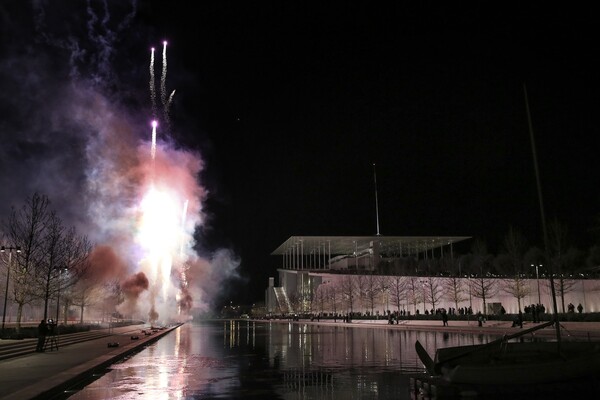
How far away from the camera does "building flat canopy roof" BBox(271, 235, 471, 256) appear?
103 meters

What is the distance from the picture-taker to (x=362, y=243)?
359 ft

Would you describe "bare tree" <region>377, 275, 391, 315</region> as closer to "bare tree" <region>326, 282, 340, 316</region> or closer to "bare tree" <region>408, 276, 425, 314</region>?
"bare tree" <region>408, 276, 425, 314</region>

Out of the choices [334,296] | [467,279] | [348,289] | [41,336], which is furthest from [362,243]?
[41,336]

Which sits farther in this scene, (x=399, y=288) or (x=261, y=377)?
(x=399, y=288)

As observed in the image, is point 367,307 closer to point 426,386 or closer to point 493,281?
point 493,281

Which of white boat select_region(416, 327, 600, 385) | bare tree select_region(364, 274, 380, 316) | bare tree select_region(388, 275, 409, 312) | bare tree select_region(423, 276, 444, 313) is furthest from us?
bare tree select_region(364, 274, 380, 316)

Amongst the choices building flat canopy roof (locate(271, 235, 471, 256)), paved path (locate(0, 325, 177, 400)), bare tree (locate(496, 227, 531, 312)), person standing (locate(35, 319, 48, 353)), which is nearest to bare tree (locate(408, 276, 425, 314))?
bare tree (locate(496, 227, 531, 312))

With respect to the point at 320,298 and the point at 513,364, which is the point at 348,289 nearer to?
the point at 320,298

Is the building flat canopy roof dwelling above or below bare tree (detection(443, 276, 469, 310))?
above

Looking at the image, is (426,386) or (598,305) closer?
(426,386)

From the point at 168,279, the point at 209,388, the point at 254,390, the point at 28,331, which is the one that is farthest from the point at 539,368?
the point at 168,279

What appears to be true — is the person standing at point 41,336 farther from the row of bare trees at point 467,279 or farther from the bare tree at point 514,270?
the row of bare trees at point 467,279

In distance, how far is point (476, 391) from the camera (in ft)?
36.1

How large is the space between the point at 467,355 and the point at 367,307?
72.8 m
